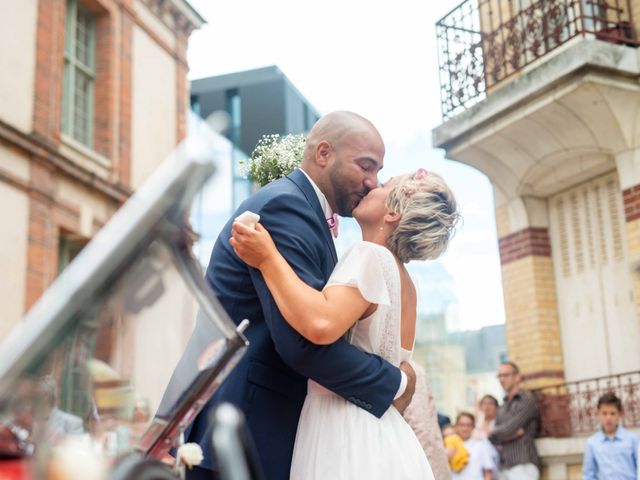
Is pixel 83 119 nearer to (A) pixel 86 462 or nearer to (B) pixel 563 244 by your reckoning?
(B) pixel 563 244

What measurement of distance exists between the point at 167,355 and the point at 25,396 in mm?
260

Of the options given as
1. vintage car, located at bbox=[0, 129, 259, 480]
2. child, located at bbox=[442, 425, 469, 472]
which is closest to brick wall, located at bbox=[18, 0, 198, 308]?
child, located at bbox=[442, 425, 469, 472]

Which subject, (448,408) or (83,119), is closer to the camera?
(83,119)

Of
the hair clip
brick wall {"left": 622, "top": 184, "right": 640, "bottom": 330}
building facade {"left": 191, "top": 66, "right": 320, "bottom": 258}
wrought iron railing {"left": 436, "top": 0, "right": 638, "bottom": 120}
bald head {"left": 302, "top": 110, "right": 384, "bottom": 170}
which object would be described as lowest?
the hair clip

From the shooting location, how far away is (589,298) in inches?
467

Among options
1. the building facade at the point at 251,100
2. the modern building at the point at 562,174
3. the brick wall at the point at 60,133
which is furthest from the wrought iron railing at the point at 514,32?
the building facade at the point at 251,100

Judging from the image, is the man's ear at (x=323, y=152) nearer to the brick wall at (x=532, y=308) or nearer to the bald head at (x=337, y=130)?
the bald head at (x=337, y=130)

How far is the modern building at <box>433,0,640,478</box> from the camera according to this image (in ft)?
35.6

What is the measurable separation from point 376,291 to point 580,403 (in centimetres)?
923

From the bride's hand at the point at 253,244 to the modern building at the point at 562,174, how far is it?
28.0 feet

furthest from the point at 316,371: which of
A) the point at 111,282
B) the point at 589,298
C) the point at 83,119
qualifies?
the point at 83,119

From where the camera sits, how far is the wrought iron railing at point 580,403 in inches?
418

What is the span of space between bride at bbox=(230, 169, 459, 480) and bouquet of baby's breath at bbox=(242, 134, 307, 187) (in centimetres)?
80

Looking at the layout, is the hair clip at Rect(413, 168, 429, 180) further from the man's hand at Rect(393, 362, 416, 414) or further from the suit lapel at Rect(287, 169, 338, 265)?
the man's hand at Rect(393, 362, 416, 414)
